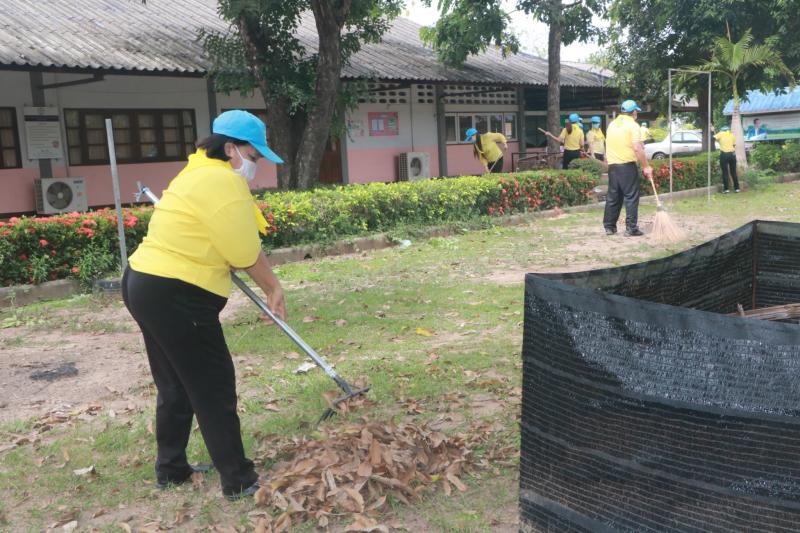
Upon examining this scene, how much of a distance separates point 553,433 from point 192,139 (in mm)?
14843

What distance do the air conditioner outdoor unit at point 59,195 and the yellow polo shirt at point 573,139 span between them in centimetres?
1074

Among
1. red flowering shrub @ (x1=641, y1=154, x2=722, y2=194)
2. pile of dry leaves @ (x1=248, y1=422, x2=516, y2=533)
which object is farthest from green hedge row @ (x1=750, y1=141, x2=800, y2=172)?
pile of dry leaves @ (x1=248, y1=422, x2=516, y2=533)

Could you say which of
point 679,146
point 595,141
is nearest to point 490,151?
point 595,141

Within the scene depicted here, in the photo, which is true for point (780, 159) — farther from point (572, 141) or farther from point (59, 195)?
point (59, 195)

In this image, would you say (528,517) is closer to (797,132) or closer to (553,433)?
(553,433)

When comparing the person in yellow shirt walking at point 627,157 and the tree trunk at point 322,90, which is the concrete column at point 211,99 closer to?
the tree trunk at point 322,90

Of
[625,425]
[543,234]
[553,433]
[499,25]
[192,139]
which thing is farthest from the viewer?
[499,25]

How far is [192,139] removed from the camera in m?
16.3

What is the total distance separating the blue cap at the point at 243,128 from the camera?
3.41 meters

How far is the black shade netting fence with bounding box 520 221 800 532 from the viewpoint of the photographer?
2.10 metres

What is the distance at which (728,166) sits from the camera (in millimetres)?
18641

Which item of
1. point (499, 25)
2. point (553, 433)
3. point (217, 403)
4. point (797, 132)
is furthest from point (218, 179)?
point (797, 132)

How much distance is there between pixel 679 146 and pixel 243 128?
36.6 metres

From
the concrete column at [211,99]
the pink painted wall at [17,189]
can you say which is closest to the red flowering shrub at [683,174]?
the concrete column at [211,99]
